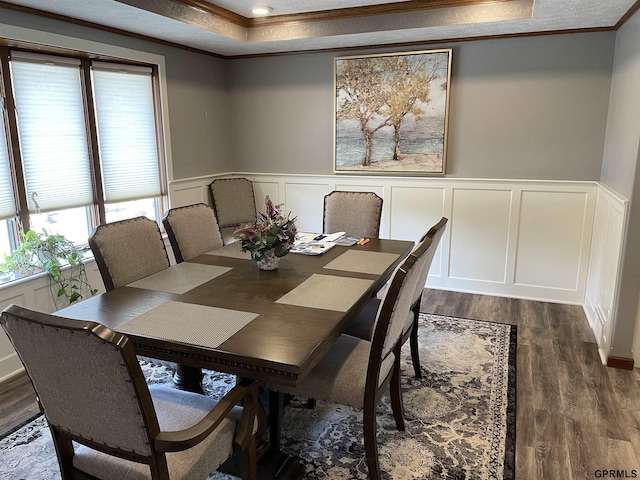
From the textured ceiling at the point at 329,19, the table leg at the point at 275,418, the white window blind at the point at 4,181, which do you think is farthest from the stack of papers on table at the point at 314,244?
the white window blind at the point at 4,181

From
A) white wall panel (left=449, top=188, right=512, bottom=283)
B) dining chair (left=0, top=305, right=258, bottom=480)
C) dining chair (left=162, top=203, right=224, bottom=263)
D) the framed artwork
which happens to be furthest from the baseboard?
dining chair (left=162, top=203, right=224, bottom=263)

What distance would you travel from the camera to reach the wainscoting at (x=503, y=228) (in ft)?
13.1

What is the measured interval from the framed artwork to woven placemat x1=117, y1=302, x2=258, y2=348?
2954mm

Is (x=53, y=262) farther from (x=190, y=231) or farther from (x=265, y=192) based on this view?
(x=265, y=192)

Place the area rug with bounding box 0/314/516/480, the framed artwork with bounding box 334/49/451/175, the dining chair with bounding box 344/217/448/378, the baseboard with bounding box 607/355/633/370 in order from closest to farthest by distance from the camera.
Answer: the area rug with bounding box 0/314/516/480, the dining chair with bounding box 344/217/448/378, the baseboard with bounding box 607/355/633/370, the framed artwork with bounding box 334/49/451/175

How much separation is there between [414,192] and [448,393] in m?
2.22

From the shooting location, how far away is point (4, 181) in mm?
3045

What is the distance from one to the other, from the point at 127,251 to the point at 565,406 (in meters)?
2.55

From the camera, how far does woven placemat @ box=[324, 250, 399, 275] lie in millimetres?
2529

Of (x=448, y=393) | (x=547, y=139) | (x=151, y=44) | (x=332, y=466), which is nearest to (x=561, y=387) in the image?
(x=448, y=393)

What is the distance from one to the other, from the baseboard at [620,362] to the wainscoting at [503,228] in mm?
524

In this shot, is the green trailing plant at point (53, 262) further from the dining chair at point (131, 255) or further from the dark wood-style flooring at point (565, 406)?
the dining chair at point (131, 255)

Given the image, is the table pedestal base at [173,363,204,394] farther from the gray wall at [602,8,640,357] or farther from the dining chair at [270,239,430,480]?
the gray wall at [602,8,640,357]

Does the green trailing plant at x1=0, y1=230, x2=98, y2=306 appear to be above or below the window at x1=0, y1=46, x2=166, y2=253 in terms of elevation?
below
